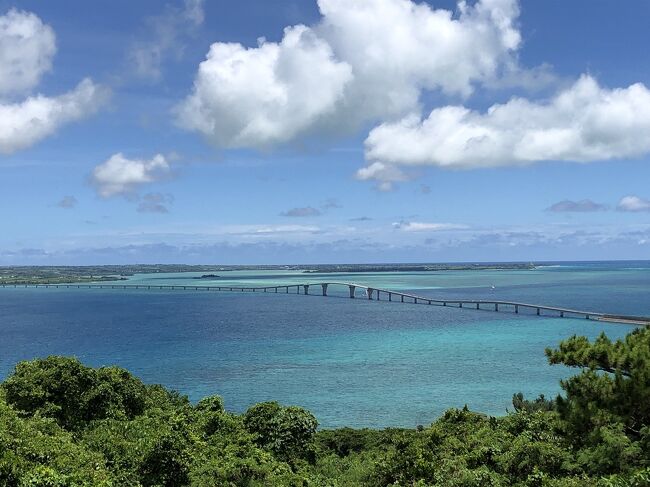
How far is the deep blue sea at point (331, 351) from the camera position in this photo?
5188 centimetres

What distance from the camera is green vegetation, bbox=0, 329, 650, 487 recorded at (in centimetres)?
1470

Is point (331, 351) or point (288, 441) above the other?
point (288, 441)

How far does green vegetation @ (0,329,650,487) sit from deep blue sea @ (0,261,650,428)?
65.4ft

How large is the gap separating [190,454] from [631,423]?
13655 millimetres

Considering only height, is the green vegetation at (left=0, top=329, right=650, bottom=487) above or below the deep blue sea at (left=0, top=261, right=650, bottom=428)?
above

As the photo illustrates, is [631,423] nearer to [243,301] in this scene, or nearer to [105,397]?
[105,397]

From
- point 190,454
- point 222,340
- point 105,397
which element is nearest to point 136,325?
point 222,340

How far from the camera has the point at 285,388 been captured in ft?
180

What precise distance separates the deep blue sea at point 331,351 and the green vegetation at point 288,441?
65.4 feet

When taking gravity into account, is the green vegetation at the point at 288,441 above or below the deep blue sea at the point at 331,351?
above

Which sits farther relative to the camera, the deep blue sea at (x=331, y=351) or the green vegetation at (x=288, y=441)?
the deep blue sea at (x=331, y=351)

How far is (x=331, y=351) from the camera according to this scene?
249 ft

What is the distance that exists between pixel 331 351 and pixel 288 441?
50.5m

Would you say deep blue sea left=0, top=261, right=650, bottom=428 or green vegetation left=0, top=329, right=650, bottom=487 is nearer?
green vegetation left=0, top=329, right=650, bottom=487
